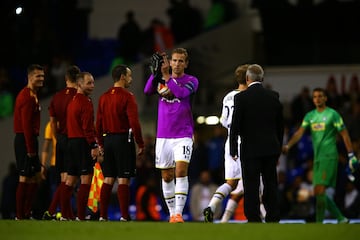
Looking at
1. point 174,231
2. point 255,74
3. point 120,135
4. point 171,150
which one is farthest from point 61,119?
point 174,231

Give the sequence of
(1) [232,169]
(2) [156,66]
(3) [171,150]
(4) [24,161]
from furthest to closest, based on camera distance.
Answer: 1. (1) [232,169]
2. (4) [24,161]
3. (3) [171,150]
4. (2) [156,66]

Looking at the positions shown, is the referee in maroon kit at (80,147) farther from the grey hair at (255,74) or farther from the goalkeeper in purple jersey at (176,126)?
the grey hair at (255,74)

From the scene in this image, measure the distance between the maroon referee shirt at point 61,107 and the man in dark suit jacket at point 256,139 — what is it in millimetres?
3254

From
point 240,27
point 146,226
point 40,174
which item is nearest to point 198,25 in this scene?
point 240,27

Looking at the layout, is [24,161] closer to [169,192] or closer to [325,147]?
[169,192]

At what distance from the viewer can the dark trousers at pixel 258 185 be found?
15781 mm

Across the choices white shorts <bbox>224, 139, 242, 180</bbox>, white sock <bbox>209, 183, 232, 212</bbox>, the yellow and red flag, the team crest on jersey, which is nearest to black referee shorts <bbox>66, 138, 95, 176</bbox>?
the yellow and red flag

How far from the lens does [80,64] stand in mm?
30688

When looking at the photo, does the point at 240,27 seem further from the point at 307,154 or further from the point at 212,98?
the point at 307,154

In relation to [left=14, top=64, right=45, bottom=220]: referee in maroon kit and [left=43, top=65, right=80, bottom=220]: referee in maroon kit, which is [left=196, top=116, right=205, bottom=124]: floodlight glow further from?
[left=14, top=64, right=45, bottom=220]: referee in maroon kit

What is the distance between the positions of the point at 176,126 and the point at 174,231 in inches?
137

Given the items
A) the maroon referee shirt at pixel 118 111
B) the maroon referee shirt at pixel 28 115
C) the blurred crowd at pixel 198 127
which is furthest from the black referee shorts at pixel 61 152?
the blurred crowd at pixel 198 127

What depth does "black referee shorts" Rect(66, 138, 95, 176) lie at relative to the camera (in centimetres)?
1741

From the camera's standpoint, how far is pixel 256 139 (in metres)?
15.8
